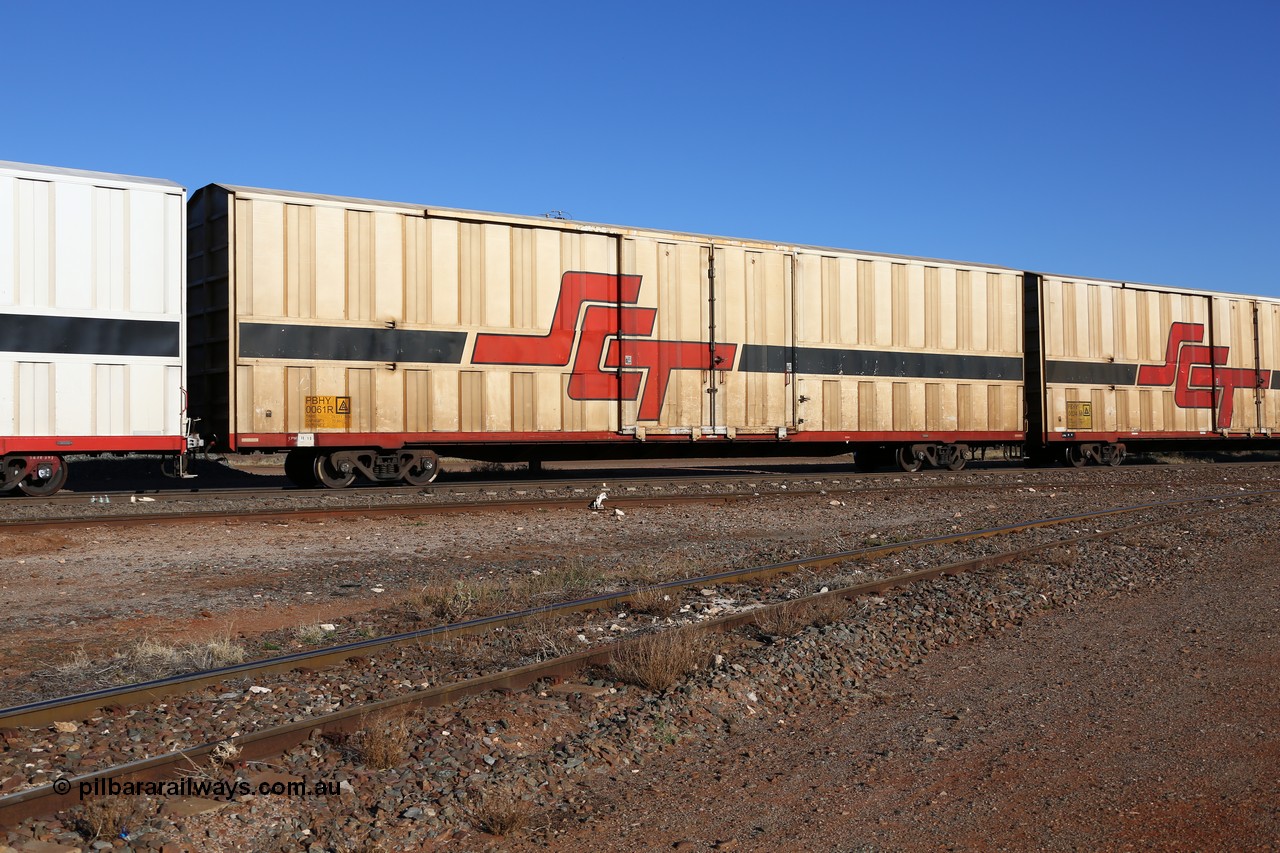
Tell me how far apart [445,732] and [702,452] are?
14.7m

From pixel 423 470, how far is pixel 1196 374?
1906cm

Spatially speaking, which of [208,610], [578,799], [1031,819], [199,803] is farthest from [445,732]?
[208,610]

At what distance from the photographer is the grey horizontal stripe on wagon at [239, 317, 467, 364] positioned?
14.6m

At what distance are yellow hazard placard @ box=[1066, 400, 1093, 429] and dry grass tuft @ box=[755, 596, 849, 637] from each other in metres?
17.1

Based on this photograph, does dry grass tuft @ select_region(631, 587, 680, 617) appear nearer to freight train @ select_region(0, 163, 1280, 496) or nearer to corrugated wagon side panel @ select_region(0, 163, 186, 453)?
freight train @ select_region(0, 163, 1280, 496)

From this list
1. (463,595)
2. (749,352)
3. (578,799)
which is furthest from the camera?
(749,352)

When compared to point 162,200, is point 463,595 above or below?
below

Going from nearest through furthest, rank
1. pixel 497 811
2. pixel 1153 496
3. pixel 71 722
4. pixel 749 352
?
pixel 497 811, pixel 71 722, pixel 1153 496, pixel 749 352

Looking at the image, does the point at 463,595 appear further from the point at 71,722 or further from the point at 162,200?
the point at 162,200

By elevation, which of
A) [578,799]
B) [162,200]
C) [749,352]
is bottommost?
[578,799]

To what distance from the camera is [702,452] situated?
19.3 meters

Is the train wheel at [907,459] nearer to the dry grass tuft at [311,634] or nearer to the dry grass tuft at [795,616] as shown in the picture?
the dry grass tuft at [795,616]

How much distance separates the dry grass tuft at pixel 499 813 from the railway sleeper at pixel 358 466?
1235 centimetres

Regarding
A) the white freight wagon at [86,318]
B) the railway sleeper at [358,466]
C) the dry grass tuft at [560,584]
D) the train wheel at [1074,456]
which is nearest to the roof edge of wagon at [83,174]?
the white freight wagon at [86,318]
